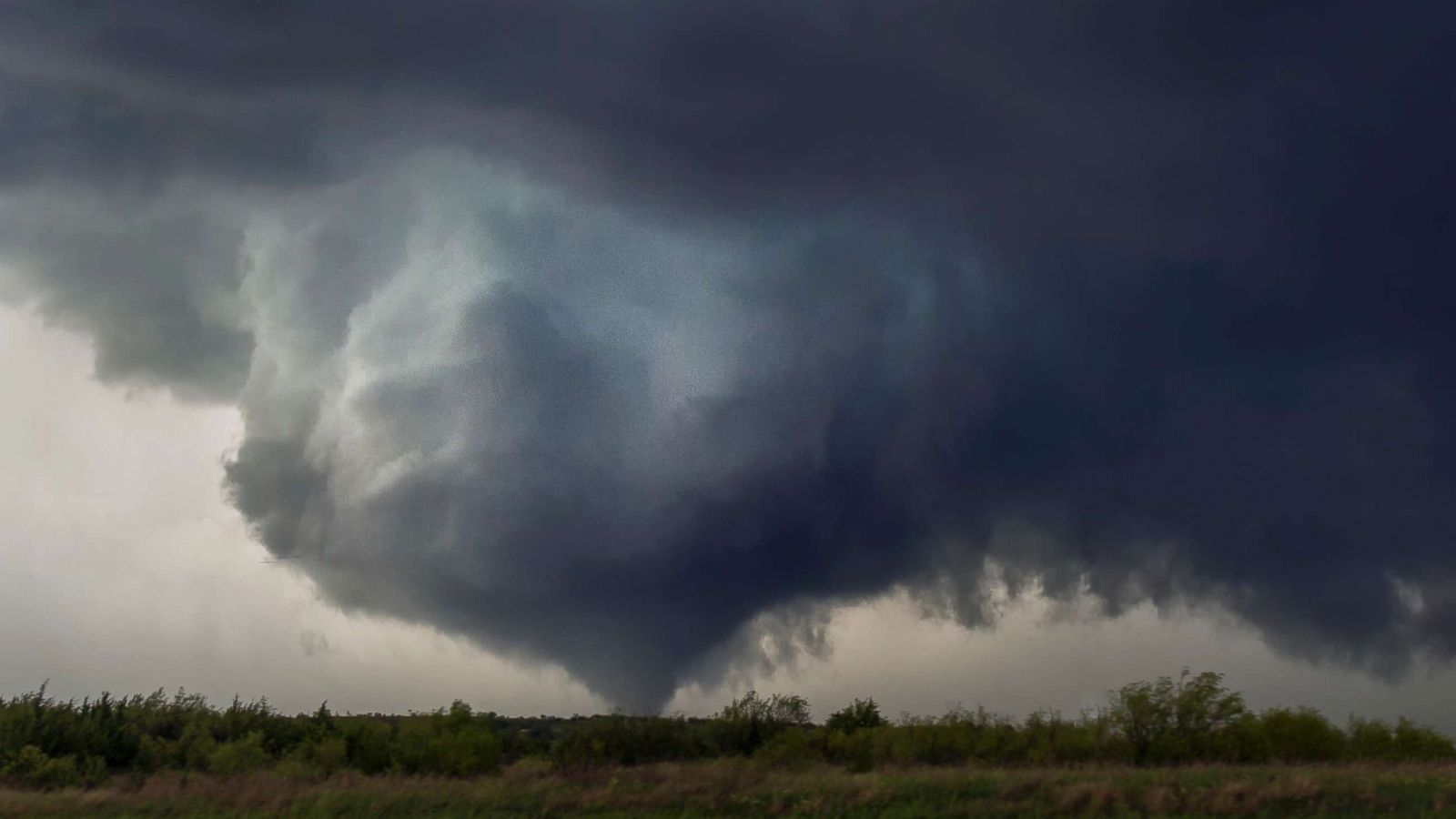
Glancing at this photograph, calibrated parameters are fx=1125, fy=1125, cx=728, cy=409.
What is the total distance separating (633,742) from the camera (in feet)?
230

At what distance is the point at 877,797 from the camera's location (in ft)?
111

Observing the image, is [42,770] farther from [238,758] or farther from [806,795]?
[806,795]

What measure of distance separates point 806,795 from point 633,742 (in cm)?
3773

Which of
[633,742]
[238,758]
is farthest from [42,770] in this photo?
[633,742]

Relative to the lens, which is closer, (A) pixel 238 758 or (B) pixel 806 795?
(B) pixel 806 795

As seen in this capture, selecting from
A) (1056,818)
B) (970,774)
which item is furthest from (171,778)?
(1056,818)

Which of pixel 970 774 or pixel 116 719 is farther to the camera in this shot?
pixel 116 719

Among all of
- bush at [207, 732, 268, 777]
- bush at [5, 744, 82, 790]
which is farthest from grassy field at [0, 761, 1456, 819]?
bush at [207, 732, 268, 777]

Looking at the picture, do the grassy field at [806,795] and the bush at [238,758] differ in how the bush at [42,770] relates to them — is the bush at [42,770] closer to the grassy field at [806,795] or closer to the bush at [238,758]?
the bush at [238,758]

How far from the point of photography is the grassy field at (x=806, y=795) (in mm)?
32719

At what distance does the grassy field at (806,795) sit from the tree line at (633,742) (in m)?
9.59

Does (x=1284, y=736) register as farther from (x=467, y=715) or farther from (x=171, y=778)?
(x=171, y=778)

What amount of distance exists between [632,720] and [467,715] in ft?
34.3

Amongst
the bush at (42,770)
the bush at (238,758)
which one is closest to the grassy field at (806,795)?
the bush at (42,770)
